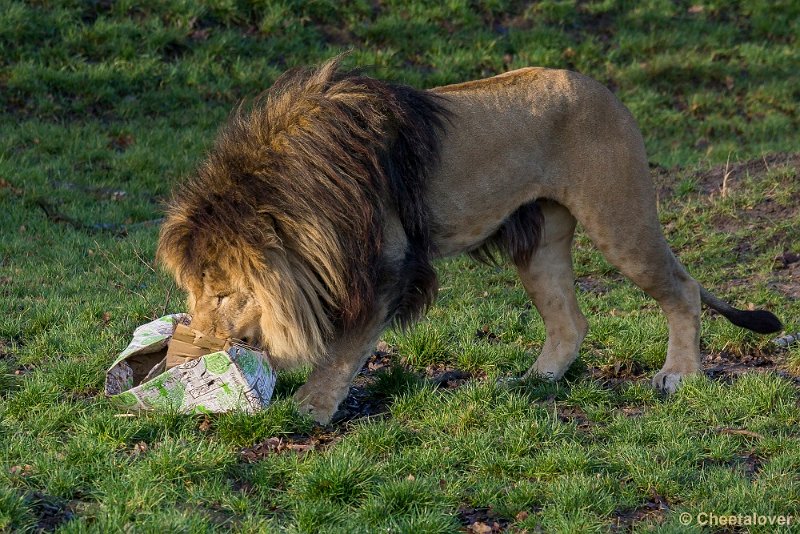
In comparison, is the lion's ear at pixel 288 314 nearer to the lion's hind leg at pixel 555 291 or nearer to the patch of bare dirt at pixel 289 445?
the patch of bare dirt at pixel 289 445

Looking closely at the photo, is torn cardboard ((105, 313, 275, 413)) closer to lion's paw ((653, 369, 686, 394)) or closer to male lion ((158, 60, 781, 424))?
male lion ((158, 60, 781, 424))

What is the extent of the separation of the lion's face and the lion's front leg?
1.09ft

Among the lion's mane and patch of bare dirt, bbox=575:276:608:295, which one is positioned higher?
the lion's mane

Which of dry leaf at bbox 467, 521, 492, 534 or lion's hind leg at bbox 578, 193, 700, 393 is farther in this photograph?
lion's hind leg at bbox 578, 193, 700, 393

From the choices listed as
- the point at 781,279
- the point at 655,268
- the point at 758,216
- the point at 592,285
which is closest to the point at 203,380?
the point at 655,268

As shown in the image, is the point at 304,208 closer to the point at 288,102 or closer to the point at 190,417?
the point at 288,102

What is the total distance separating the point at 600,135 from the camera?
17.5 ft

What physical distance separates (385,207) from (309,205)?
1.31ft

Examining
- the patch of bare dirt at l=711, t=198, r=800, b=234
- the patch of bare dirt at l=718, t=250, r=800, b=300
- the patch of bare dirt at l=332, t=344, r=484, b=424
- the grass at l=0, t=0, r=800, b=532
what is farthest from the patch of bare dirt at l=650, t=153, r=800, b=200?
the patch of bare dirt at l=332, t=344, r=484, b=424

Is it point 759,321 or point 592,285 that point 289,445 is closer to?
point 759,321

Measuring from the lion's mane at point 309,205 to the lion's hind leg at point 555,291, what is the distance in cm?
102

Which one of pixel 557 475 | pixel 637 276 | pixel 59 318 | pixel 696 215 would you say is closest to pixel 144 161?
pixel 59 318

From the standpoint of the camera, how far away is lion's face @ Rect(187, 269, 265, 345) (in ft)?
15.2

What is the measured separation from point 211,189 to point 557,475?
6.28 ft
